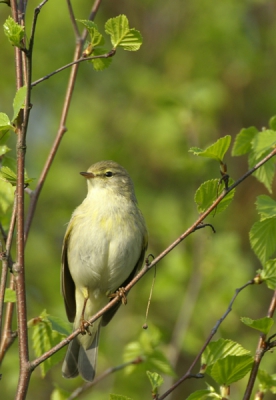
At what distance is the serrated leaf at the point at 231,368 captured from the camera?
2596mm

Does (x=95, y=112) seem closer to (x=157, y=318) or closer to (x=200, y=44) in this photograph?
(x=200, y=44)

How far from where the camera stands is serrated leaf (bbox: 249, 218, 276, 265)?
2.93m

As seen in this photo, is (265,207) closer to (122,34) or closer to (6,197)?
(122,34)

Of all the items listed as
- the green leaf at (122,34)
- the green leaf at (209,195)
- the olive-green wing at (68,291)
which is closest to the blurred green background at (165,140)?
the olive-green wing at (68,291)

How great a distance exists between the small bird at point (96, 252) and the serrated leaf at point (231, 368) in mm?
1575

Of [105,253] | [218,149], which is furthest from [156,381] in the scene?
[105,253]

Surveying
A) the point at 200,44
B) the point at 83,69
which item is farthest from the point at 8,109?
the point at 200,44

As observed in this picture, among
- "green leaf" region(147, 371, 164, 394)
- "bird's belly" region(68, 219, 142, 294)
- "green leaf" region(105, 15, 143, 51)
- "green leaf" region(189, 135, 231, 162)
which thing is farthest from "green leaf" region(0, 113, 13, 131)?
"bird's belly" region(68, 219, 142, 294)

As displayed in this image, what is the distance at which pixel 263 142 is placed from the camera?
2906 millimetres

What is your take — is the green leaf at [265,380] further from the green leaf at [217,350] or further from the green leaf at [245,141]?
the green leaf at [245,141]

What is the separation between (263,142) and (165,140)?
13.8 feet

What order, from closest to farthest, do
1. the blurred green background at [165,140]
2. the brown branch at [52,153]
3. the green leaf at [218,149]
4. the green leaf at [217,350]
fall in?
1. the green leaf at [218,149]
2. the green leaf at [217,350]
3. the brown branch at [52,153]
4. the blurred green background at [165,140]

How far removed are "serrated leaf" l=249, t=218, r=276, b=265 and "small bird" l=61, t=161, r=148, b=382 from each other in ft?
5.03

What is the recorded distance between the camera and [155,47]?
28.7ft
